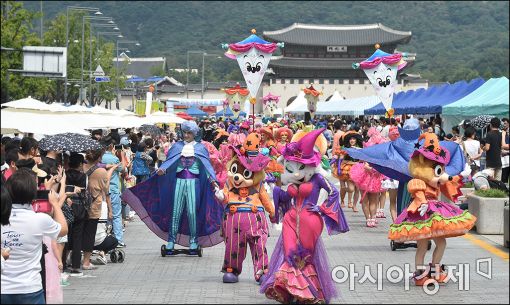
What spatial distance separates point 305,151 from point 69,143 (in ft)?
11.3

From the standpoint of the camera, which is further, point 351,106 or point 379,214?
point 351,106

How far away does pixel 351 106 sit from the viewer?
55781 mm

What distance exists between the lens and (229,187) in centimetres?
1197

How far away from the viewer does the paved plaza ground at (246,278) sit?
10461mm

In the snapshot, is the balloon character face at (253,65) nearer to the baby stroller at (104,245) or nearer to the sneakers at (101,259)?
the baby stroller at (104,245)

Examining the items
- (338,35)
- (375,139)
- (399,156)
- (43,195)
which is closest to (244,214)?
(399,156)

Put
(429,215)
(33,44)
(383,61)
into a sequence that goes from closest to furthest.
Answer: (429,215), (383,61), (33,44)

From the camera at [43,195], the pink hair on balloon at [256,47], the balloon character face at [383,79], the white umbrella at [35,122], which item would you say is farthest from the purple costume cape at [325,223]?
the balloon character face at [383,79]

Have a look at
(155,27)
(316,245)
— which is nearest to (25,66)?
(316,245)

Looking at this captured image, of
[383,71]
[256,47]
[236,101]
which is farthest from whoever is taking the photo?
[236,101]

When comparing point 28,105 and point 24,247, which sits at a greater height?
point 28,105

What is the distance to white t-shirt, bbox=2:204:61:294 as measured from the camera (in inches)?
287

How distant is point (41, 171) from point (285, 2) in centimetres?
17694

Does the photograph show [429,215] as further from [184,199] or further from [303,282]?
[184,199]
